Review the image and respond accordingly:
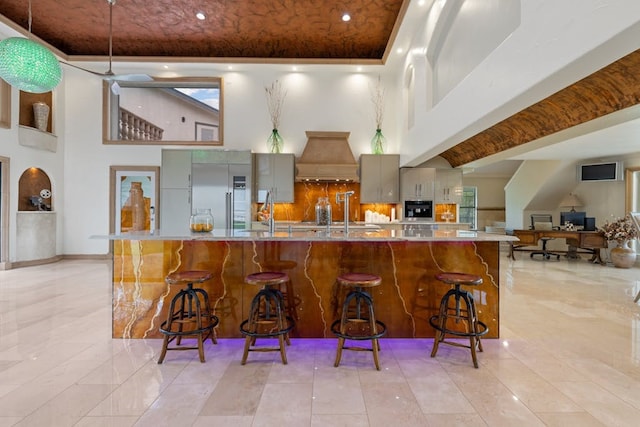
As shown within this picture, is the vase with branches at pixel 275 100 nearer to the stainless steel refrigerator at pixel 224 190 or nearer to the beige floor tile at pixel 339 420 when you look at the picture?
the stainless steel refrigerator at pixel 224 190

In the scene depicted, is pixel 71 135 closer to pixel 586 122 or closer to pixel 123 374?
pixel 123 374

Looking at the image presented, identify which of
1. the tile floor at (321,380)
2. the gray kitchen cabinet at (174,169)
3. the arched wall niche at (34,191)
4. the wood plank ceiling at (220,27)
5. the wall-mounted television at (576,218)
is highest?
the wood plank ceiling at (220,27)

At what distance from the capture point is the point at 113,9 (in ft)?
16.7

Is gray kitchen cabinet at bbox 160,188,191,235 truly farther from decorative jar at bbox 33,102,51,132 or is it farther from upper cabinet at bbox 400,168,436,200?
upper cabinet at bbox 400,168,436,200

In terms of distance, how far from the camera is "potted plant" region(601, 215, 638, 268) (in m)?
6.69

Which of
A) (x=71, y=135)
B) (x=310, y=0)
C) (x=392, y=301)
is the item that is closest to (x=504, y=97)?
(x=392, y=301)

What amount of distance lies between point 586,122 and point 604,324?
2.11 meters

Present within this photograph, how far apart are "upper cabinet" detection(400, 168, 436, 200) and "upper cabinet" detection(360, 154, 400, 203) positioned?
156 millimetres

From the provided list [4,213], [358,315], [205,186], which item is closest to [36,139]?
[4,213]

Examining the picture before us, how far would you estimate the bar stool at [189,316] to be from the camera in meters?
2.52

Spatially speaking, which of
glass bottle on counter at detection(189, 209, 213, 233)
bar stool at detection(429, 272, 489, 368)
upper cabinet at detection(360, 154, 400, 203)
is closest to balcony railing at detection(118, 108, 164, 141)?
upper cabinet at detection(360, 154, 400, 203)

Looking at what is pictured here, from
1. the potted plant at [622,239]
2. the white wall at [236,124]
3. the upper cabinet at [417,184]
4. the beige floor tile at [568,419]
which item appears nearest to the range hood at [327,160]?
the white wall at [236,124]

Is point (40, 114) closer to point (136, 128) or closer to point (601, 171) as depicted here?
point (136, 128)

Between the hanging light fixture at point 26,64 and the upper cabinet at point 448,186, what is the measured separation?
6.09 meters
